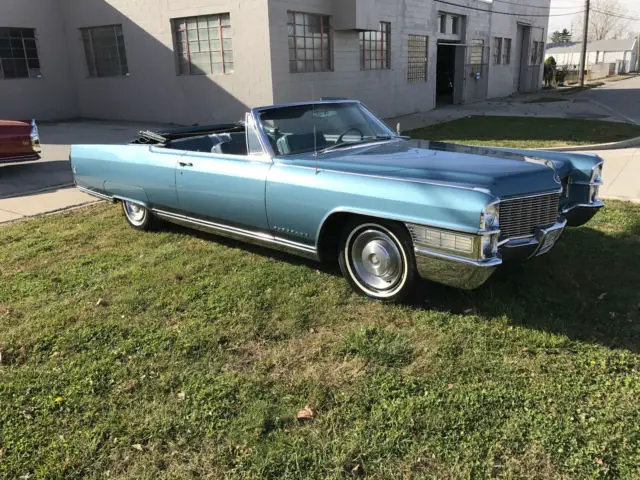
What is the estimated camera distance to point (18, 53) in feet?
59.3

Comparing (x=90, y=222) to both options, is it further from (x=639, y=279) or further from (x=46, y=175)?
(x=639, y=279)

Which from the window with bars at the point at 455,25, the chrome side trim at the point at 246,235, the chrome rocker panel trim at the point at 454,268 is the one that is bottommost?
the chrome side trim at the point at 246,235

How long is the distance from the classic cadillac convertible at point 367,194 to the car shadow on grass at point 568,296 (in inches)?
16.1

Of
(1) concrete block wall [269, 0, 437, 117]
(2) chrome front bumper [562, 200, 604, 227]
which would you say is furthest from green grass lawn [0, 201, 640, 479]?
(1) concrete block wall [269, 0, 437, 117]

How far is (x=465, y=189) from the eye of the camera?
3500mm

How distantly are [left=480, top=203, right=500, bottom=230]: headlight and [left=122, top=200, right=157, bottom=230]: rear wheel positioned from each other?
386 cm

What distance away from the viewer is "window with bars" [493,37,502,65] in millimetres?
28337

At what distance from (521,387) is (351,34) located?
15360mm

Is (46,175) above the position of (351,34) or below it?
below

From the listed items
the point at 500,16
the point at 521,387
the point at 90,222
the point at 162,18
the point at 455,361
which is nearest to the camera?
the point at 521,387

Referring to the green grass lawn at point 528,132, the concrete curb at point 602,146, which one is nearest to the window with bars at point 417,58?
the green grass lawn at point 528,132

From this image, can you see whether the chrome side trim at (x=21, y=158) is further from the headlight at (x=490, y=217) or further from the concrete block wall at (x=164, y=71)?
the headlight at (x=490, y=217)

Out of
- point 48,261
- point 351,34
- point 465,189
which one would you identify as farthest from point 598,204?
point 351,34

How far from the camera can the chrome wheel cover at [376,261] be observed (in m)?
4.01
